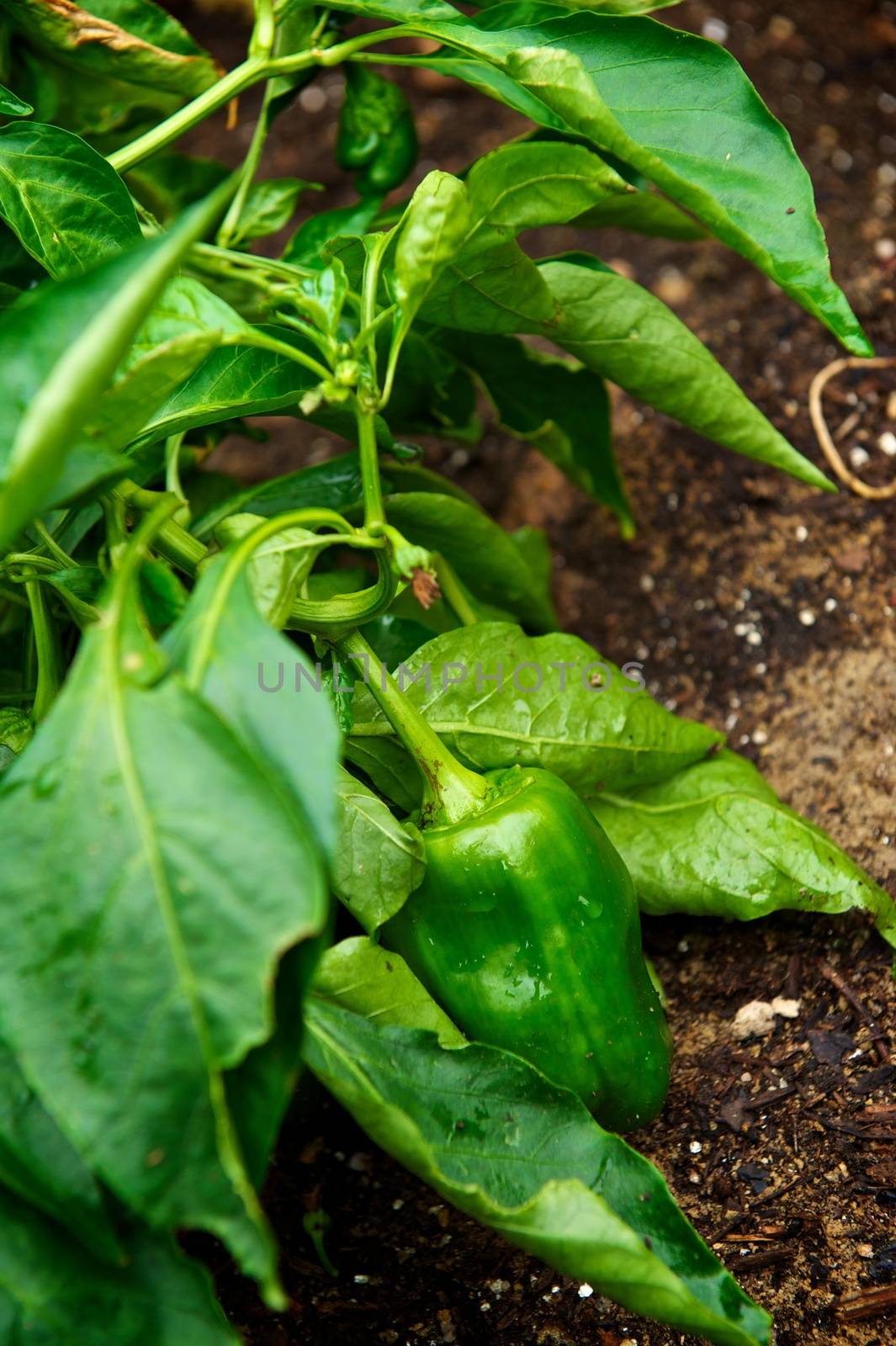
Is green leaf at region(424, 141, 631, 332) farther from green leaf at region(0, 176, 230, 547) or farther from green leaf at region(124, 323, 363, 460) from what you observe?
green leaf at region(0, 176, 230, 547)

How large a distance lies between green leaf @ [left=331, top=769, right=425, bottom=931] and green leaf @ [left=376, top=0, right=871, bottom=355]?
54cm

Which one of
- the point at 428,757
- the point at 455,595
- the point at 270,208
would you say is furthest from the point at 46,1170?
the point at 270,208

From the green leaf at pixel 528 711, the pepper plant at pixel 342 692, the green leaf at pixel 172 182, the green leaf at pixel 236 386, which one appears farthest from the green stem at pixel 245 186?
the green leaf at pixel 528 711

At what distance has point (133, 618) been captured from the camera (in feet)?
2.32

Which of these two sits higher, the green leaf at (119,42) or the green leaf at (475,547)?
the green leaf at (119,42)

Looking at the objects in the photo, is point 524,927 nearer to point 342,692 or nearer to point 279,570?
point 342,692

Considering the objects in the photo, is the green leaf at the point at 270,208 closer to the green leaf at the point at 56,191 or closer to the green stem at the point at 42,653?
the green leaf at the point at 56,191

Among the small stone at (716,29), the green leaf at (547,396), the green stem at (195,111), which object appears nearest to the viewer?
the green stem at (195,111)

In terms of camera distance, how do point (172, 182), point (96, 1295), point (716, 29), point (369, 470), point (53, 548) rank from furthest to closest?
point (716, 29), point (172, 182), point (53, 548), point (369, 470), point (96, 1295)

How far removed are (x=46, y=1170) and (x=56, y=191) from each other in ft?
2.53

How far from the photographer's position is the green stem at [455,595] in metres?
1.19

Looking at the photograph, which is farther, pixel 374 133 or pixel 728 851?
pixel 374 133

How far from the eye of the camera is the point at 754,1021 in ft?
3.72

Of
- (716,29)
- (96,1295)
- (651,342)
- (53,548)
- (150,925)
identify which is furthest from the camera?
(716,29)
